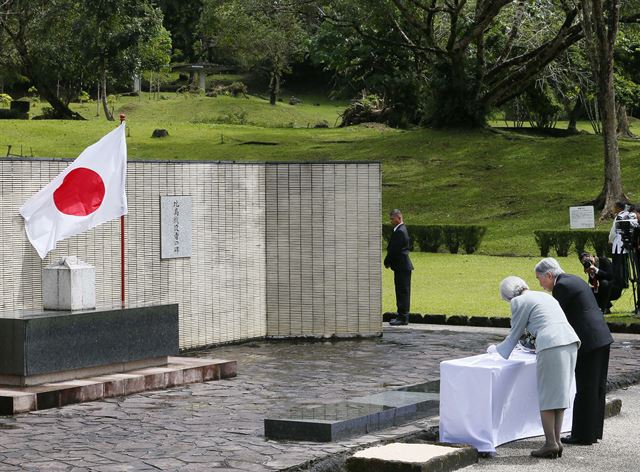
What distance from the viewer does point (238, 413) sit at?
11188mm

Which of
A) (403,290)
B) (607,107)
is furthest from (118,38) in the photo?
(403,290)

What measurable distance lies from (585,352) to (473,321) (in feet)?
28.5

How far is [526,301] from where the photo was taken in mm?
9672

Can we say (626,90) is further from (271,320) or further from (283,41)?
(271,320)

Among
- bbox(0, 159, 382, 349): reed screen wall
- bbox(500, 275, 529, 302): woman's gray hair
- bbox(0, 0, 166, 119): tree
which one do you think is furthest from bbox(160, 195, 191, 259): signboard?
bbox(0, 0, 166, 119): tree

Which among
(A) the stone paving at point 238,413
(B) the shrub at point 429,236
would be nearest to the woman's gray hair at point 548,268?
A: (A) the stone paving at point 238,413

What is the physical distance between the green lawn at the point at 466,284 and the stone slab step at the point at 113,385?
7119mm

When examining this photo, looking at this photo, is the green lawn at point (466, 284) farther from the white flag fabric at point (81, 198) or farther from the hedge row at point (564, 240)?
the white flag fabric at point (81, 198)

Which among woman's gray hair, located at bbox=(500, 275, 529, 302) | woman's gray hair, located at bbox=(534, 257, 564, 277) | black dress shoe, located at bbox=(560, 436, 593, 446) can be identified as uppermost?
woman's gray hair, located at bbox=(534, 257, 564, 277)

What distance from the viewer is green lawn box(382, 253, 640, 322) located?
66.1ft

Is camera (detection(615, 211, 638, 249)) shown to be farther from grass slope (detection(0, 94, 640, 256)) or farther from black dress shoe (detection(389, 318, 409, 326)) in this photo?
grass slope (detection(0, 94, 640, 256))

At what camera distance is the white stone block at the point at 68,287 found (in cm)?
1271

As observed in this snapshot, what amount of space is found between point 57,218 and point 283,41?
55.2m

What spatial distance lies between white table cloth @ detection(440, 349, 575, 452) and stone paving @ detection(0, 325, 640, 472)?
1.96 feet
